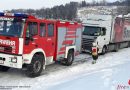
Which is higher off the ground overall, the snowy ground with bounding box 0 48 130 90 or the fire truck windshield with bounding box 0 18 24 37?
the fire truck windshield with bounding box 0 18 24 37

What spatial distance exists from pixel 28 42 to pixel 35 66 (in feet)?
4.15

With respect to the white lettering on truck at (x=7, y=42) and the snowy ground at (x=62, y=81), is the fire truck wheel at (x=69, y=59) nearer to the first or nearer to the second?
the snowy ground at (x=62, y=81)

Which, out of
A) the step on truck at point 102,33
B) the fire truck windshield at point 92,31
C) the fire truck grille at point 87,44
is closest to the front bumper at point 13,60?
the step on truck at point 102,33

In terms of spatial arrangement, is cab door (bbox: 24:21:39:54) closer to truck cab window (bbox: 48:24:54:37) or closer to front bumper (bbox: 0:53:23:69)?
front bumper (bbox: 0:53:23:69)

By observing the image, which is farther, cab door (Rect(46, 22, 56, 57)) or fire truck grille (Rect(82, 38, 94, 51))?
fire truck grille (Rect(82, 38, 94, 51))

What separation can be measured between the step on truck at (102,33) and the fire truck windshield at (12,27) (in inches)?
387

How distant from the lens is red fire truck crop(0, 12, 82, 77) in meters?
11.5

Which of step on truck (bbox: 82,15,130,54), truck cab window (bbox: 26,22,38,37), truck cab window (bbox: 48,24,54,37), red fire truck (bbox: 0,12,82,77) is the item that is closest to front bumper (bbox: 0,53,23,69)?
red fire truck (bbox: 0,12,82,77)

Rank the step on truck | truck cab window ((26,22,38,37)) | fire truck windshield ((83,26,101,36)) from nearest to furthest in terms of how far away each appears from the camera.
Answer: truck cab window ((26,22,38,37)) → the step on truck → fire truck windshield ((83,26,101,36))

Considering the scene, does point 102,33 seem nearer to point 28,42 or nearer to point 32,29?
point 32,29

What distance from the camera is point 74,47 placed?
16.5 meters

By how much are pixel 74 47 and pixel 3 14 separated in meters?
5.44

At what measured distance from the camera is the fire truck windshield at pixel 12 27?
38.1 feet

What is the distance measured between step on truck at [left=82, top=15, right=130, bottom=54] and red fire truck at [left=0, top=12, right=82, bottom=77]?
7612 millimetres
